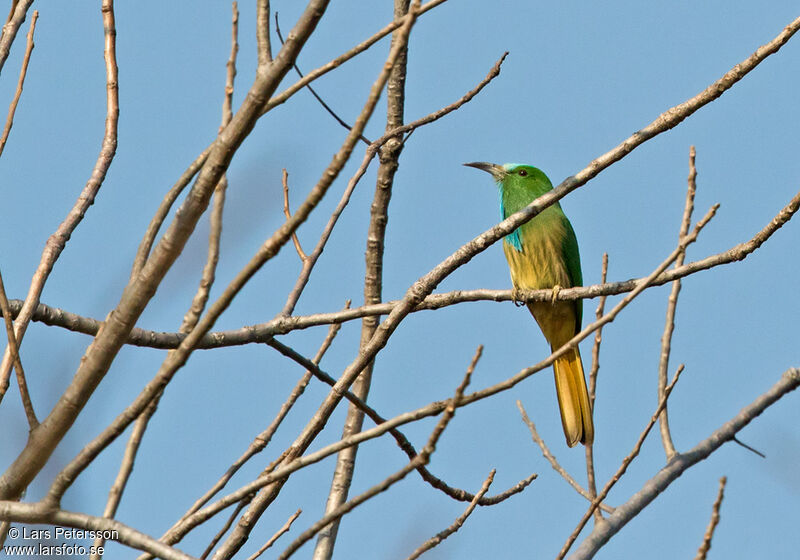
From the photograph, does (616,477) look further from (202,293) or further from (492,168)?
(492,168)

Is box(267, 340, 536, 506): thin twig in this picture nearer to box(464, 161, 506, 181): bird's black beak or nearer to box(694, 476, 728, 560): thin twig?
box(694, 476, 728, 560): thin twig

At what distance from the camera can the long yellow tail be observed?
5742 millimetres

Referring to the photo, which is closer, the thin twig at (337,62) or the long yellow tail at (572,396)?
the thin twig at (337,62)

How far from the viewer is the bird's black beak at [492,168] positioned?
7293mm

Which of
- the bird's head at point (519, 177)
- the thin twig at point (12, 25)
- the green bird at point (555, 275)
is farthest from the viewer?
the bird's head at point (519, 177)

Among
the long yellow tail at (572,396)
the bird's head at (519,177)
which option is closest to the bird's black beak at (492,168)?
the bird's head at (519,177)

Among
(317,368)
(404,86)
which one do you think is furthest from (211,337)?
(404,86)

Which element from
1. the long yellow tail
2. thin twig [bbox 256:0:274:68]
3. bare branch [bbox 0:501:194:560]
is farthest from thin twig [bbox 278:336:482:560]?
the long yellow tail

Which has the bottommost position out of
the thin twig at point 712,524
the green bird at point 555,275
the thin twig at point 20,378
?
the thin twig at point 712,524

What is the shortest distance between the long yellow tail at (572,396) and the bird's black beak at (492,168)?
5.97 feet

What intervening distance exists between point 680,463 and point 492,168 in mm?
4647

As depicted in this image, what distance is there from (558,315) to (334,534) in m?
3.42

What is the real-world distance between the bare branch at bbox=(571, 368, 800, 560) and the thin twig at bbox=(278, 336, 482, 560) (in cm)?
106

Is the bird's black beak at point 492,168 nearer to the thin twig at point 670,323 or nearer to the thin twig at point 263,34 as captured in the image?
the thin twig at point 670,323
